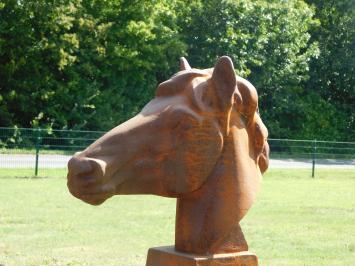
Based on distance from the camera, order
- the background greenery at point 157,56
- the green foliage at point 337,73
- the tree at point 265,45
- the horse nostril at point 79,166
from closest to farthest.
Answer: the horse nostril at point 79,166 → the background greenery at point 157,56 → the tree at point 265,45 → the green foliage at point 337,73

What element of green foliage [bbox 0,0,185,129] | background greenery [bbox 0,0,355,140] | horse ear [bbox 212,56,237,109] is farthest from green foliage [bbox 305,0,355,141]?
horse ear [bbox 212,56,237,109]

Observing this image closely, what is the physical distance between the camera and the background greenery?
2445 centimetres

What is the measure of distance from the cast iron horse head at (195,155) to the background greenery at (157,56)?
21.3m

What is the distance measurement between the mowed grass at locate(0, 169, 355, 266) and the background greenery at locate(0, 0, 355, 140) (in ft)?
31.7

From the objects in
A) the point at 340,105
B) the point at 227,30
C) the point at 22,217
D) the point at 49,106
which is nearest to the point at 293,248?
the point at 22,217

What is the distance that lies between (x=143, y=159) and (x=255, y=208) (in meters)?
9.15

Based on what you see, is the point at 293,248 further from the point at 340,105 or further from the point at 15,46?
the point at 340,105

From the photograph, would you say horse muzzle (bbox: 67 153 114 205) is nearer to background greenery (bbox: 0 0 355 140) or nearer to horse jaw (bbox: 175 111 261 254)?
horse jaw (bbox: 175 111 261 254)

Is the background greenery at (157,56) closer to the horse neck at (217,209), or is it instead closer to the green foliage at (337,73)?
the green foliage at (337,73)

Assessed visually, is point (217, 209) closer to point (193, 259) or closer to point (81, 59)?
point (193, 259)

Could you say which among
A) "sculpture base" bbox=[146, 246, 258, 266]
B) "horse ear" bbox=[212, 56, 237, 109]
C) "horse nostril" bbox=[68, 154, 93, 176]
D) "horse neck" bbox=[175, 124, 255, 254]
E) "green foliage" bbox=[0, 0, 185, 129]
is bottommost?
"sculpture base" bbox=[146, 246, 258, 266]

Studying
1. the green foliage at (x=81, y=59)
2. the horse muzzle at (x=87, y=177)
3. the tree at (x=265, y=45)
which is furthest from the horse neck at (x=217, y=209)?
the tree at (x=265, y=45)

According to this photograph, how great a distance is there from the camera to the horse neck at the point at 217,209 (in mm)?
3387

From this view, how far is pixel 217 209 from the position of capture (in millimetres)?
3395
